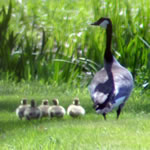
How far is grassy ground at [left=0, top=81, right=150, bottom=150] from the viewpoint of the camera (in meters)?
6.50

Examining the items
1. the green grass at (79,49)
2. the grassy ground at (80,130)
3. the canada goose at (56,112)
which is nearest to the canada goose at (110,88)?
the grassy ground at (80,130)

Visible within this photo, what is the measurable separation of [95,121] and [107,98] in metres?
0.79

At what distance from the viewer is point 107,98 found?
299 inches

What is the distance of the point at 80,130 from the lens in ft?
24.1

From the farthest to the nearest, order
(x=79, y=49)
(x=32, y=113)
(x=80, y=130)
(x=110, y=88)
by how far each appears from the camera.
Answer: (x=79, y=49), (x=32, y=113), (x=110, y=88), (x=80, y=130)

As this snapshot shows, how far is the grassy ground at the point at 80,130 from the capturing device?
650 centimetres

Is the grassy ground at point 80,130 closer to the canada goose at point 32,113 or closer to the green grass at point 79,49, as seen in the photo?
Result: the canada goose at point 32,113

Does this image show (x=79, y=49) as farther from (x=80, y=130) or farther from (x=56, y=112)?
(x=80, y=130)

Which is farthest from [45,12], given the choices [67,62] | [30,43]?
[67,62]

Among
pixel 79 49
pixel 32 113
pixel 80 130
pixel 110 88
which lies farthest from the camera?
pixel 79 49

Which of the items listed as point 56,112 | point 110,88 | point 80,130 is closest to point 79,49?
point 56,112

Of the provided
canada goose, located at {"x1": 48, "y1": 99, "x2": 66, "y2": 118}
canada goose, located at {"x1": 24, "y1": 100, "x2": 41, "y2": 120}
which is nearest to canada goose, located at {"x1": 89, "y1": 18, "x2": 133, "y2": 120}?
canada goose, located at {"x1": 48, "y1": 99, "x2": 66, "y2": 118}

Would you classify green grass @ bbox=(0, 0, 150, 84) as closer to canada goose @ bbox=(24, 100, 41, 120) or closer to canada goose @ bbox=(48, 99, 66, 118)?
canada goose @ bbox=(48, 99, 66, 118)

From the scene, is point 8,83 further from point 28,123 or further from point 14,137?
point 14,137
